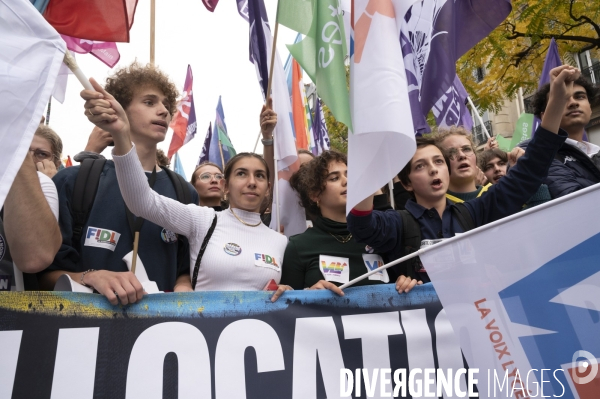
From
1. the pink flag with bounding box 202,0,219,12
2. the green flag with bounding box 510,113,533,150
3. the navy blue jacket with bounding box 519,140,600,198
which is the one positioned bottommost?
the navy blue jacket with bounding box 519,140,600,198

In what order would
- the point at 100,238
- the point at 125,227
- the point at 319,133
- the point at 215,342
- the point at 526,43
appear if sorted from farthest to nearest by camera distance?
the point at 526,43 < the point at 319,133 < the point at 125,227 < the point at 100,238 < the point at 215,342

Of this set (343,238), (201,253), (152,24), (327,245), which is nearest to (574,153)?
(343,238)

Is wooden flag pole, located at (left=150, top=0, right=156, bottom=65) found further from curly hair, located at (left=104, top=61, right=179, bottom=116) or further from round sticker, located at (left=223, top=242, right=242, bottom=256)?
round sticker, located at (left=223, top=242, right=242, bottom=256)

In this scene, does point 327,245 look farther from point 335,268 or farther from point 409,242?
point 409,242

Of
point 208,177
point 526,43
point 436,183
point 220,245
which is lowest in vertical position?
point 220,245

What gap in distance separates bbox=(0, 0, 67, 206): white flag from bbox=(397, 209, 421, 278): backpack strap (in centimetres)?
183

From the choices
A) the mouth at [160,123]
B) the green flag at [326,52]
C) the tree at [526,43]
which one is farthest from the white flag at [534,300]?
the tree at [526,43]

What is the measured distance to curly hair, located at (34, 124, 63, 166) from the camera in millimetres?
3478

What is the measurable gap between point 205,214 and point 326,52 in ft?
3.75

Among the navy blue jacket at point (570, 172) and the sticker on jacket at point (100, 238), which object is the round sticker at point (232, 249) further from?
the navy blue jacket at point (570, 172)

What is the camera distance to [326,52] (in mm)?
3086

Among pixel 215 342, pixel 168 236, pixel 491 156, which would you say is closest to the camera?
pixel 215 342

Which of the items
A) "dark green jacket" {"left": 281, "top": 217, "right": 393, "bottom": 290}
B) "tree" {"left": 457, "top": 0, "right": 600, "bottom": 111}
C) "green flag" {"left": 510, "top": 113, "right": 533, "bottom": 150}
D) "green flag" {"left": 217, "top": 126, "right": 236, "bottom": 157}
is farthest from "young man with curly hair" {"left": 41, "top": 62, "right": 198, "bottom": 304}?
"green flag" {"left": 510, "top": 113, "right": 533, "bottom": 150}

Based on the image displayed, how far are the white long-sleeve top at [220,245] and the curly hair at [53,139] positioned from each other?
1332 millimetres
